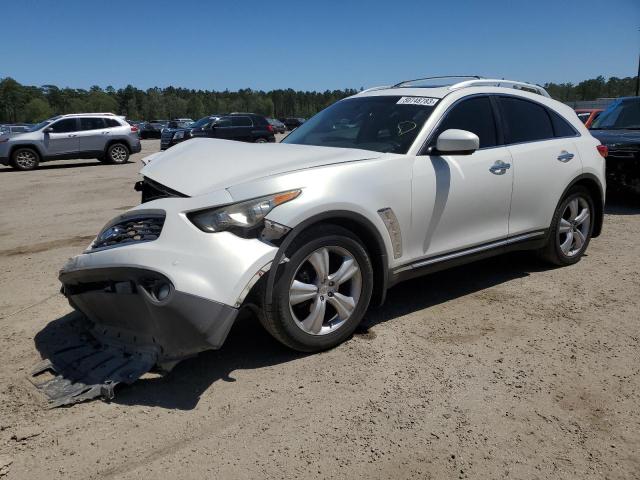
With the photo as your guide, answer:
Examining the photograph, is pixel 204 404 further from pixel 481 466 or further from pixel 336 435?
pixel 481 466

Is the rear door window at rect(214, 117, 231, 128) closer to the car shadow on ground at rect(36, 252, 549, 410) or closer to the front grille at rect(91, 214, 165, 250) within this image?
the car shadow on ground at rect(36, 252, 549, 410)

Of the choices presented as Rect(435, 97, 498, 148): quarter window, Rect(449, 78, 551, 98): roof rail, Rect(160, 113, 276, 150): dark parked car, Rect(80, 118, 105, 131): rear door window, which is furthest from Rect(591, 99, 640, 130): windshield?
Rect(80, 118, 105, 131): rear door window

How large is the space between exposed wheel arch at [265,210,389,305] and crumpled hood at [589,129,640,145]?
20.6 feet

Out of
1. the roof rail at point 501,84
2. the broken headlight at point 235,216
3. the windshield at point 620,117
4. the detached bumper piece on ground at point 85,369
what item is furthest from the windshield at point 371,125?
the windshield at point 620,117

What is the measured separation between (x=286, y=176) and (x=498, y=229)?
2.02 meters

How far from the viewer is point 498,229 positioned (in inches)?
169

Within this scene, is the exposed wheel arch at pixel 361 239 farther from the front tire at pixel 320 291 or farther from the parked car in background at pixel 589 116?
the parked car in background at pixel 589 116

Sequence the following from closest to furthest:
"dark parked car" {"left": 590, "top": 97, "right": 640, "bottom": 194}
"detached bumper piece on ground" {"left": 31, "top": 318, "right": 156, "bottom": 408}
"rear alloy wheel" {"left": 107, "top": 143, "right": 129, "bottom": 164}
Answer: "detached bumper piece on ground" {"left": 31, "top": 318, "right": 156, "bottom": 408}, "dark parked car" {"left": 590, "top": 97, "right": 640, "bottom": 194}, "rear alloy wheel" {"left": 107, "top": 143, "right": 129, "bottom": 164}

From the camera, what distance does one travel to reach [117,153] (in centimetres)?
1839

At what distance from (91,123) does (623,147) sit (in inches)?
624

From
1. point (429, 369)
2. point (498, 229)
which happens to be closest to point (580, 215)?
point (498, 229)

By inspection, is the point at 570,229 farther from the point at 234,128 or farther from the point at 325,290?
the point at 234,128

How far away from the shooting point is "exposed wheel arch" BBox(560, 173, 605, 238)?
16.2 ft

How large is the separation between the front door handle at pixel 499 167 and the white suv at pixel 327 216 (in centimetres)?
1
